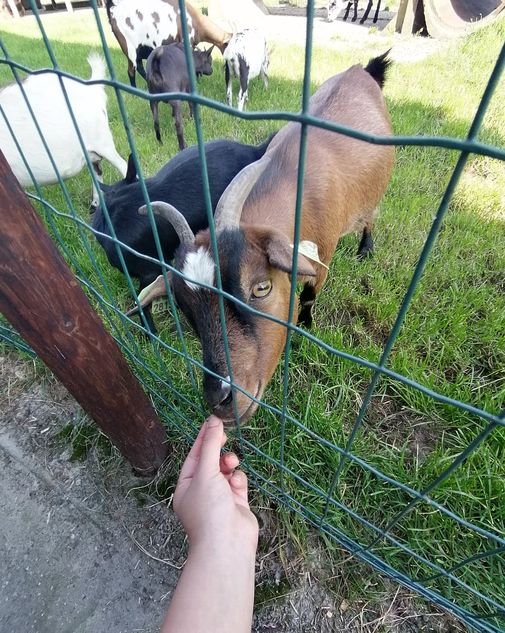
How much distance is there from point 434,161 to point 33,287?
403 cm

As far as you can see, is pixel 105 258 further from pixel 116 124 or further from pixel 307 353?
pixel 116 124

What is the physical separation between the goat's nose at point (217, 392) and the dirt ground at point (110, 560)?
2.17ft

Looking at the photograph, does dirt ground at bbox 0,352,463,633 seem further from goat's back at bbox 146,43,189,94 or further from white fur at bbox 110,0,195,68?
white fur at bbox 110,0,195,68

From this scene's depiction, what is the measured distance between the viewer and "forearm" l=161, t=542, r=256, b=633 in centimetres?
109

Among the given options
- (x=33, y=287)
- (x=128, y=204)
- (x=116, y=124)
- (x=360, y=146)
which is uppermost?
(x=33, y=287)

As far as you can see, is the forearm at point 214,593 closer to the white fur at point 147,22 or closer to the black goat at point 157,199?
the black goat at point 157,199

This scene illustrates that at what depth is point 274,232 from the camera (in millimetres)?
1856

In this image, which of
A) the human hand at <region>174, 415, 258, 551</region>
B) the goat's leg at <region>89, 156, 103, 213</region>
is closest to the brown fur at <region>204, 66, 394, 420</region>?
the human hand at <region>174, 415, 258, 551</region>

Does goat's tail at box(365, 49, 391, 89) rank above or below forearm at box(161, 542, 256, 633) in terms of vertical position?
above

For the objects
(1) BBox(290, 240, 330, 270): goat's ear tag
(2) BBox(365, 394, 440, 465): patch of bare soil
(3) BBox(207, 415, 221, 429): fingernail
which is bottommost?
(2) BBox(365, 394, 440, 465): patch of bare soil

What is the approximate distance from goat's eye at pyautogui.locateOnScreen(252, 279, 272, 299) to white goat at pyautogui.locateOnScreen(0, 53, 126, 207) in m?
2.72

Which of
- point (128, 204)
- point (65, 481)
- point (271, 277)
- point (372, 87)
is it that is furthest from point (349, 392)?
point (372, 87)

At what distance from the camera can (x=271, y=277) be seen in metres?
1.84

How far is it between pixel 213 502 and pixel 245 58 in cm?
649
